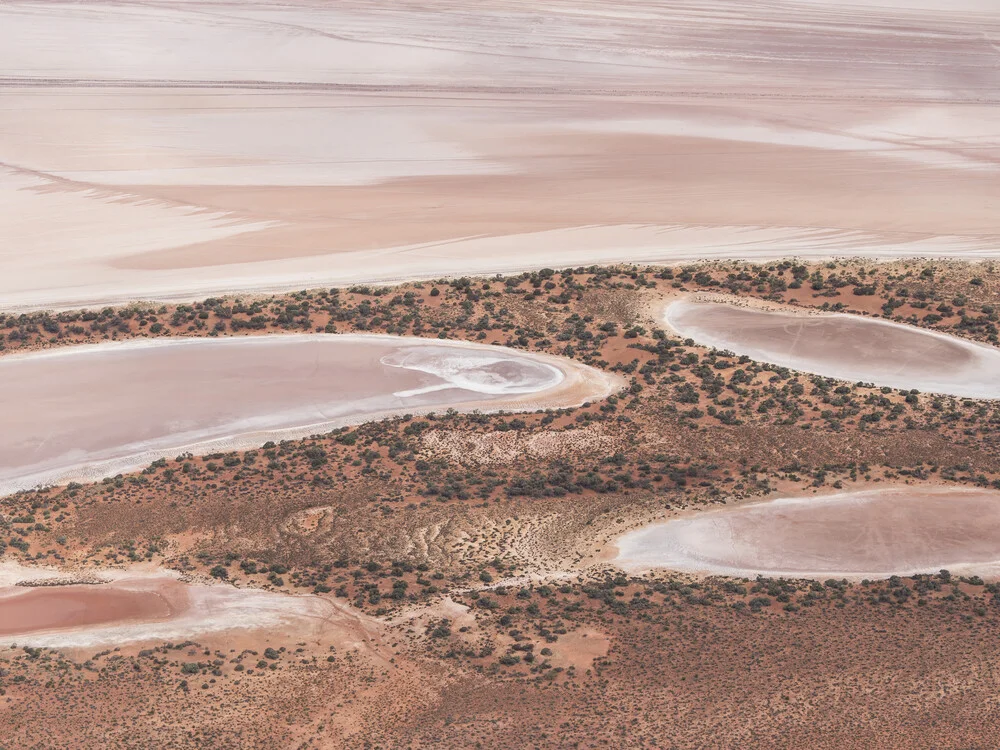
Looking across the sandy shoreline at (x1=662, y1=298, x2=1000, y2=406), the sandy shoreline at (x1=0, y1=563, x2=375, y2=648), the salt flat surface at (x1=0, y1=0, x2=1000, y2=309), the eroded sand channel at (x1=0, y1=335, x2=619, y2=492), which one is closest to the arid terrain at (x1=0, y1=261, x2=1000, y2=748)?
the sandy shoreline at (x1=0, y1=563, x2=375, y2=648)

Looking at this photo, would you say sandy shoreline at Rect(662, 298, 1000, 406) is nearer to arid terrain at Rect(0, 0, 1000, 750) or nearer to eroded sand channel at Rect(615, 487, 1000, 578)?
arid terrain at Rect(0, 0, 1000, 750)

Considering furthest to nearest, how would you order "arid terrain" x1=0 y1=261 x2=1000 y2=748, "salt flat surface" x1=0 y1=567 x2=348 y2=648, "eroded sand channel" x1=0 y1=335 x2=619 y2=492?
"eroded sand channel" x1=0 y1=335 x2=619 y2=492
"salt flat surface" x1=0 y1=567 x2=348 y2=648
"arid terrain" x1=0 y1=261 x2=1000 y2=748

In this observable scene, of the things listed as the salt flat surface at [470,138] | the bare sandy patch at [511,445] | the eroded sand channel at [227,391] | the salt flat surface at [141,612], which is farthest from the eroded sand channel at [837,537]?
the salt flat surface at [470,138]

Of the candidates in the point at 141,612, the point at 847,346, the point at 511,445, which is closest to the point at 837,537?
the point at 511,445

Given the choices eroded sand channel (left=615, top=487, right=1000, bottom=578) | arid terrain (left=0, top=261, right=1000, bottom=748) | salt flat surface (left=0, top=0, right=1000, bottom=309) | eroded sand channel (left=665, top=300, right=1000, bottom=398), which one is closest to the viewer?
arid terrain (left=0, top=261, right=1000, bottom=748)

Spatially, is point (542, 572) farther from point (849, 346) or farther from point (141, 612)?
point (849, 346)

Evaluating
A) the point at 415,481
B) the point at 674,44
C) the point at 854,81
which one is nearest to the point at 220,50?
the point at 674,44

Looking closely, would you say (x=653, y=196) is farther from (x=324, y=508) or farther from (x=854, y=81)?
(x=324, y=508)
